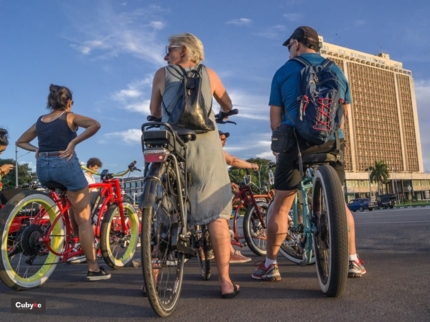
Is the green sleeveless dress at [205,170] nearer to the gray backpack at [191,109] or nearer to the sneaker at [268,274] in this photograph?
the gray backpack at [191,109]

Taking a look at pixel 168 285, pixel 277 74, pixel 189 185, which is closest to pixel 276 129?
pixel 277 74

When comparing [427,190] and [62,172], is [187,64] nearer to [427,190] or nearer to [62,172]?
[62,172]

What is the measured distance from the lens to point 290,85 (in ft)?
12.0

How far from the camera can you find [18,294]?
3.68m

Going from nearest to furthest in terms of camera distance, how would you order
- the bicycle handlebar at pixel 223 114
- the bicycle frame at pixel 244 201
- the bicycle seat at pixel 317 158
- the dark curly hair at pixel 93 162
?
the bicycle seat at pixel 317 158, the bicycle handlebar at pixel 223 114, the bicycle frame at pixel 244 201, the dark curly hair at pixel 93 162

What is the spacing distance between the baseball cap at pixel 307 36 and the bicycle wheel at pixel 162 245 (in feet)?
5.73

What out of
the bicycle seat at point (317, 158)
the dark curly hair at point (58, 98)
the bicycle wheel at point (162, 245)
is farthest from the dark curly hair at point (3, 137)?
the bicycle seat at point (317, 158)

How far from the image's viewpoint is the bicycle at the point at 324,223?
2863mm

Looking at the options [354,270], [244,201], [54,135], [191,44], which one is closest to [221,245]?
[354,270]

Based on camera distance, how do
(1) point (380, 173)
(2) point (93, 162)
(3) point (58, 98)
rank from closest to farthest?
(3) point (58, 98) → (2) point (93, 162) → (1) point (380, 173)

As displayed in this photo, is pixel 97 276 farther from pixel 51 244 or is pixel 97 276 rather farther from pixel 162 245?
pixel 162 245

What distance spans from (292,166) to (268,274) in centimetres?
95

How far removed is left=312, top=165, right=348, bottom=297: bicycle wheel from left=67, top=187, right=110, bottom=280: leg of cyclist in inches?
82.5

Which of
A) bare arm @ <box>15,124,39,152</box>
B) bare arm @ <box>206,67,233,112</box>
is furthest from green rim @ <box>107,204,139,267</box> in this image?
bare arm @ <box>206,67,233,112</box>
